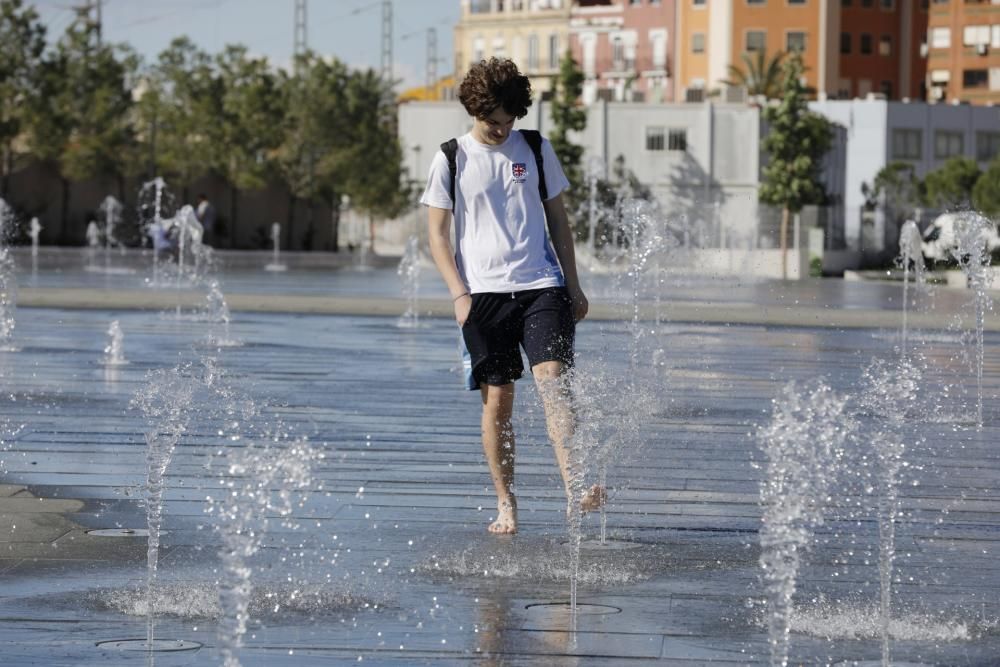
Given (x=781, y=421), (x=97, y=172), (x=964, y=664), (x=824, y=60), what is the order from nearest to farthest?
(x=964, y=664), (x=781, y=421), (x=97, y=172), (x=824, y=60)

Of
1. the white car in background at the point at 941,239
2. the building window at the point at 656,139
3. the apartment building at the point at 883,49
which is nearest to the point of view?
the white car in background at the point at 941,239

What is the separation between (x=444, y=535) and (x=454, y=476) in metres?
1.55

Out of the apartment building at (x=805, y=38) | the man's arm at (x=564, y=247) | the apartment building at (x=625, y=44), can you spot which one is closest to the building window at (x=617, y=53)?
the apartment building at (x=625, y=44)

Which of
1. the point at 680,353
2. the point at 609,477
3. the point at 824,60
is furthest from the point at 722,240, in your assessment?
the point at 609,477

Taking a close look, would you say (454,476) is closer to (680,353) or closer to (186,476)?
(186,476)

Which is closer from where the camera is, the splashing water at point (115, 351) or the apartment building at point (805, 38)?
the splashing water at point (115, 351)

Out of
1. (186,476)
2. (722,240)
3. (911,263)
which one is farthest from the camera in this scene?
(722,240)

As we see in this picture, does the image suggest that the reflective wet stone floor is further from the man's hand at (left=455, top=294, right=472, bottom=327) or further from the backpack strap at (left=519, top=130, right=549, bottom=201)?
the backpack strap at (left=519, top=130, right=549, bottom=201)

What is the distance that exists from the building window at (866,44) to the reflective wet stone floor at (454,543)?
284 feet

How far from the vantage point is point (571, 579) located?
20.4 ft

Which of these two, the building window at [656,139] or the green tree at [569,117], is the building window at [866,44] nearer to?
the building window at [656,139]

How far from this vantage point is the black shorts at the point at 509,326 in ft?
23.2

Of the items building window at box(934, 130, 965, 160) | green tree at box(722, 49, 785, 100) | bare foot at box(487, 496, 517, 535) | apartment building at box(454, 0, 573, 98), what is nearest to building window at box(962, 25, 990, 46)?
green tree at box(722, 49, 785, 100)

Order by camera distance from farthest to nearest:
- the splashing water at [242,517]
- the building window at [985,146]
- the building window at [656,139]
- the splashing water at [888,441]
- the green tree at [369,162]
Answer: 1. the building window at [985,146]
2. the building window at [656,139]
3. the green tree at [369,162]
4. the splashing water at [888,441]
5. the splashing water at [242,517]
